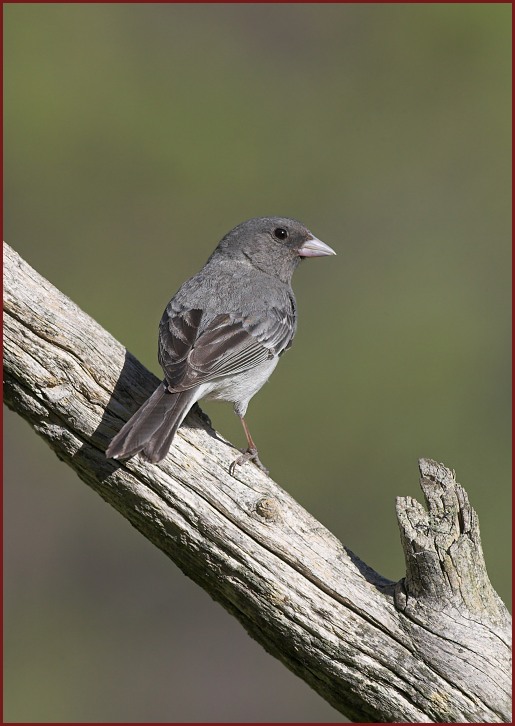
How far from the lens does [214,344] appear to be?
430 centimetres

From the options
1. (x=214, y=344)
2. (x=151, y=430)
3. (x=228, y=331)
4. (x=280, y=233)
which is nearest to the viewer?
(x=151, y=430)

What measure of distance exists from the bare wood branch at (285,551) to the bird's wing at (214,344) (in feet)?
0.77

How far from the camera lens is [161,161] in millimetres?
9438

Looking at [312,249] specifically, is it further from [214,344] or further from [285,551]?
[285,551]

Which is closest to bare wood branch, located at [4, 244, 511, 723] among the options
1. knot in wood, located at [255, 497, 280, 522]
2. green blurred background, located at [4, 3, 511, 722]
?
knot in wood, located at [255, 497, 280, 522]

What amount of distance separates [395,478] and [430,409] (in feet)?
2.63

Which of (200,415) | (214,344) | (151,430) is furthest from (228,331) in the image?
(151,430)

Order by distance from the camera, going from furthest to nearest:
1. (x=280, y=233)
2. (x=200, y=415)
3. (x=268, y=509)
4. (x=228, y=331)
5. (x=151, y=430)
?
(x=280, y=233)
(x=228, y=331)
(x=200, y=415)
(x=268, y=509)
(x=151, y=430)

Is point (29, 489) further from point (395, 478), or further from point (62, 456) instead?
point (62, 456)

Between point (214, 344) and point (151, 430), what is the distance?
2.76 ft

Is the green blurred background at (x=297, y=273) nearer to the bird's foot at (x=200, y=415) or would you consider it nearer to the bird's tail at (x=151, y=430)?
the bird's foot at (x=200, y=415)

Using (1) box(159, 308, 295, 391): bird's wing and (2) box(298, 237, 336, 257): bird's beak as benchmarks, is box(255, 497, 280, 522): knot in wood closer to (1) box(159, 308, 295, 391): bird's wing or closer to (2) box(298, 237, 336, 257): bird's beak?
(1) box(159, 308, 295, 391): bird's wing

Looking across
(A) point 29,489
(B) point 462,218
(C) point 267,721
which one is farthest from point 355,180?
(C) point 267,721

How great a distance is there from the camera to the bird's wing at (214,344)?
13.4 feet
